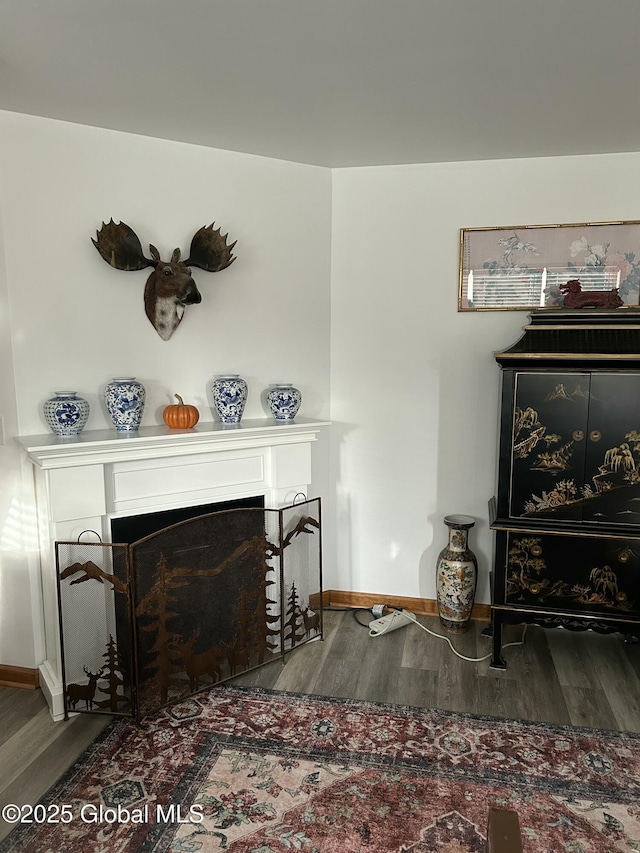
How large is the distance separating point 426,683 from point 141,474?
1.56 metres

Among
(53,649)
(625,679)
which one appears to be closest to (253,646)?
(53,649)

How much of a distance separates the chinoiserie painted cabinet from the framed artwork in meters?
0.39

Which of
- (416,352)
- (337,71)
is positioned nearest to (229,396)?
(416,352)

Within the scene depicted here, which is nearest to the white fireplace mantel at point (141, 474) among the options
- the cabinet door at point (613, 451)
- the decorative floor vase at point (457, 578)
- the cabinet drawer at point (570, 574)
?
the decorative floor vase at point (457, 578)

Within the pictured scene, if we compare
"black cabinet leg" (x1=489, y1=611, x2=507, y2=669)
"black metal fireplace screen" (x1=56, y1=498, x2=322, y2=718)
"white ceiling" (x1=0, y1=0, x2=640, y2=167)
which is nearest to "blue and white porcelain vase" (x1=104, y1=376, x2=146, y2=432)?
"black metal fireplace screen" (x1=56, y1=498, x2=322, y2=718)

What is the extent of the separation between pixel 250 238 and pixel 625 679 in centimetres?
273

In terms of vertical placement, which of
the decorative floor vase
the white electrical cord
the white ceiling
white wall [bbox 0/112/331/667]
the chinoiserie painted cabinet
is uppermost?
the white ceiling

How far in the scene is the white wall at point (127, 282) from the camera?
2.55 meters

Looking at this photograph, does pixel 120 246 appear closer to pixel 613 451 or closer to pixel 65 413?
pixel 65 413

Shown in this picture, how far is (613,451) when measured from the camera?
8.74 feet

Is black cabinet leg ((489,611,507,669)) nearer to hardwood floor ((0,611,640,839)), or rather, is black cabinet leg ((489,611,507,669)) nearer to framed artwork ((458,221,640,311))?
hardwood floor ((0,611,640,839))

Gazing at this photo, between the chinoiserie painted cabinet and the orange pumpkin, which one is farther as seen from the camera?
the orange pumpkin

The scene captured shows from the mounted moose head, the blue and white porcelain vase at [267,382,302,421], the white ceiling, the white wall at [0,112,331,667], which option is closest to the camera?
the white ceiling

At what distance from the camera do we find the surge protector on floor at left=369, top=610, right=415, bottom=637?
126 inches
